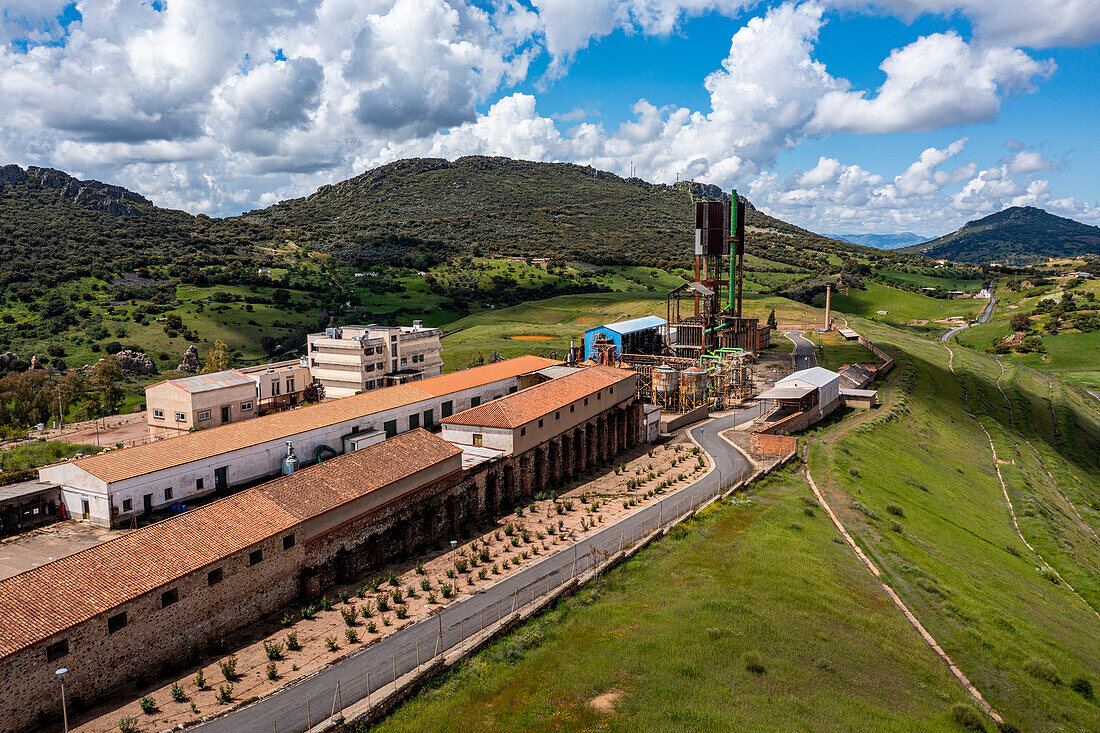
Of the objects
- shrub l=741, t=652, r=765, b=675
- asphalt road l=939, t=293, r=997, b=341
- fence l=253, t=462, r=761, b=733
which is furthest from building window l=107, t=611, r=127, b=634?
asphalt road l=939, t=293, r=997, b=341

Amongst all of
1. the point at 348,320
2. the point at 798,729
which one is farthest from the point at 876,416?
the point at 348,320

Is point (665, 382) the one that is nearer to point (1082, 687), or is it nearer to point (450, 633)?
point (1082, 687)

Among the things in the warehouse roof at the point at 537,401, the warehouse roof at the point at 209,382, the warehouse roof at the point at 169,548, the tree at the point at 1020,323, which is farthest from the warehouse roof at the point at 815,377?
the tree at the point at 1020,323

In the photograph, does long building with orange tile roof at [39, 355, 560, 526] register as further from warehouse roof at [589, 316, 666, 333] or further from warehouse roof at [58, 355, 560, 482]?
warehouse roof at [589, 316, 666, 333]

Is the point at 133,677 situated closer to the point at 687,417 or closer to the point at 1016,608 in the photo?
the point at 1016,608

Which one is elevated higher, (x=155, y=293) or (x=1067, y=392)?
(x=155, y=293)

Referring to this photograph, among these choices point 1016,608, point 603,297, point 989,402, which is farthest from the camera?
point 603,297

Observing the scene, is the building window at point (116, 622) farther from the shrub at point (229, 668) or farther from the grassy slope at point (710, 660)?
the grassy slope at point (710, 660)

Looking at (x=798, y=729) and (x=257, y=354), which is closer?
(x=798, y=729)
